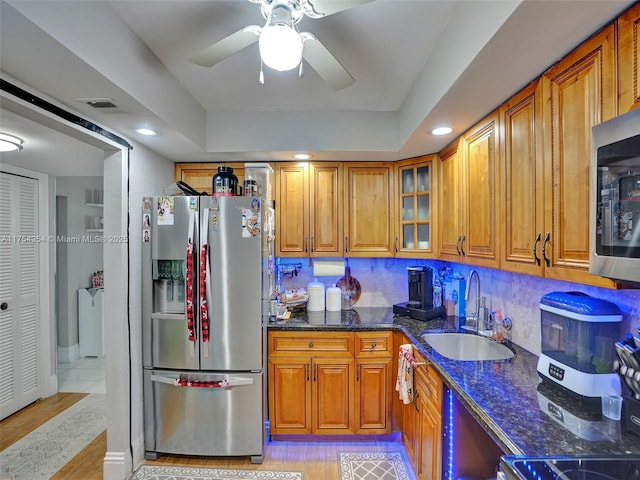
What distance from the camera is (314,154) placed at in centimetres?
270

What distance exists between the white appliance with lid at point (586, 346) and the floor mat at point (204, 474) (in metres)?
1.74

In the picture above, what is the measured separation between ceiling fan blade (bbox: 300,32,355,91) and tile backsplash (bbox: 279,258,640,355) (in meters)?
1.46

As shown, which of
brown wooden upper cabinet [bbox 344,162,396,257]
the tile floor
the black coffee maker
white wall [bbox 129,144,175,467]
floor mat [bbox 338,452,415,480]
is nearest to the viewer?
floor mat [bbox 338,452,415,480]

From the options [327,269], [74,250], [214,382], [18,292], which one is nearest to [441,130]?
[327,269]

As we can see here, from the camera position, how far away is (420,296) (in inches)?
106

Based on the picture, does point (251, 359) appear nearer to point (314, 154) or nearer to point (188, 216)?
point (188, 216)

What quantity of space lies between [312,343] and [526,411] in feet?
4.95

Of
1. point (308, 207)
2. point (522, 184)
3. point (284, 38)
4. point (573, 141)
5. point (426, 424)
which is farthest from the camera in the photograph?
point (308, 207)

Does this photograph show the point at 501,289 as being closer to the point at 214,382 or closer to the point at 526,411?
the point at 526,411

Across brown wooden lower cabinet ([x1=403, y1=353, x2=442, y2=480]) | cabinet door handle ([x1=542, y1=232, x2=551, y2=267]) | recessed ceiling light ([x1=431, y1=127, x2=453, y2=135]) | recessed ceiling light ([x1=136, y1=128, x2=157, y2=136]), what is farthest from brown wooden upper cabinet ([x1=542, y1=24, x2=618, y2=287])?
recessed ceiling light ([x1=136, y1=128, x2=157, y2=136])

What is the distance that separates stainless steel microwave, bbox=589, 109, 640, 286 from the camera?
0.88 meters

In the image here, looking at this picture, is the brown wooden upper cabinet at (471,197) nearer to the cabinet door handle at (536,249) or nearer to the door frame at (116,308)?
the cabinet door handle at (536,249)

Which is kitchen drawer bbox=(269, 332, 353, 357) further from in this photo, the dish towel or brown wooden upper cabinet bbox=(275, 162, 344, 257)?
brown wooden upper cabinet bbox=(275, 162, 344, 257)

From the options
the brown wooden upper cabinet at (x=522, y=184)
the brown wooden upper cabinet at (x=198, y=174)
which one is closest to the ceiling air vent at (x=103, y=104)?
the brown wooden upper cabinet at (x=198, y=174)
